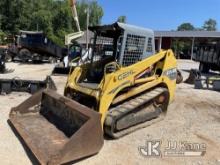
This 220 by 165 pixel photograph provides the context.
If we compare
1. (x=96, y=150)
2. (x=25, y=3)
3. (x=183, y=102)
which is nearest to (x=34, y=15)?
(x=25, y=3)

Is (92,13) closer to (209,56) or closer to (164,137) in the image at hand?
(209,56)

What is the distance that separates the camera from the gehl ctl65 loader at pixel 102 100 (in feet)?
19.0

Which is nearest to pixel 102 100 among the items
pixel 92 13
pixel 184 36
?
pixel 184 36

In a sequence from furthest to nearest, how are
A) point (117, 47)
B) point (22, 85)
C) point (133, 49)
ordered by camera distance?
1. point (22, 85)
2. point (117, 47)
3. point (133, 49)

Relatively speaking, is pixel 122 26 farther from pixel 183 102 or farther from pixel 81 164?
pixel 183 102

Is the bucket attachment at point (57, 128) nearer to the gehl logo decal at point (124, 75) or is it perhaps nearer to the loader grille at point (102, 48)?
the gehl logo decal at point (124, 75)

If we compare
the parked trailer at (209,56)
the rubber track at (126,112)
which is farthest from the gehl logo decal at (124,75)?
the parked trailer at (209,56)

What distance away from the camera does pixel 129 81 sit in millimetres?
7258

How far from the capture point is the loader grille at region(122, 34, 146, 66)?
7.57m

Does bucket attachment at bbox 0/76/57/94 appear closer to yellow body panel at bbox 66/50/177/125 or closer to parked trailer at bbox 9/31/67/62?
yellow body panel at bbox 66/50/177/125

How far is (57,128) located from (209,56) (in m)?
18.2

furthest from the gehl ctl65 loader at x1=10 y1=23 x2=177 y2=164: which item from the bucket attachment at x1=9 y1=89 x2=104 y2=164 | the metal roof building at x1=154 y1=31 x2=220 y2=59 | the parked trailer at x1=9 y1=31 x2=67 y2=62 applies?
the metal roof building at x1=154 y1=31 x2=220 y2=59

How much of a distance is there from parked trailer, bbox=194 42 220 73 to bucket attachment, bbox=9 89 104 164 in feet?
55.0

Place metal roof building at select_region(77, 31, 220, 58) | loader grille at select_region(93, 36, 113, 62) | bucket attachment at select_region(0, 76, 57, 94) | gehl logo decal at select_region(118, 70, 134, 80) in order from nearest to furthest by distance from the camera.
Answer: gehl logo decal at select_region(118, 70, 134, 80), loader grille at select_region(93, 36, 113, 62), bucket attachment at select_region(0, 76, 57, 94), metal roof building at select_region(77, 31, 220, 58)
